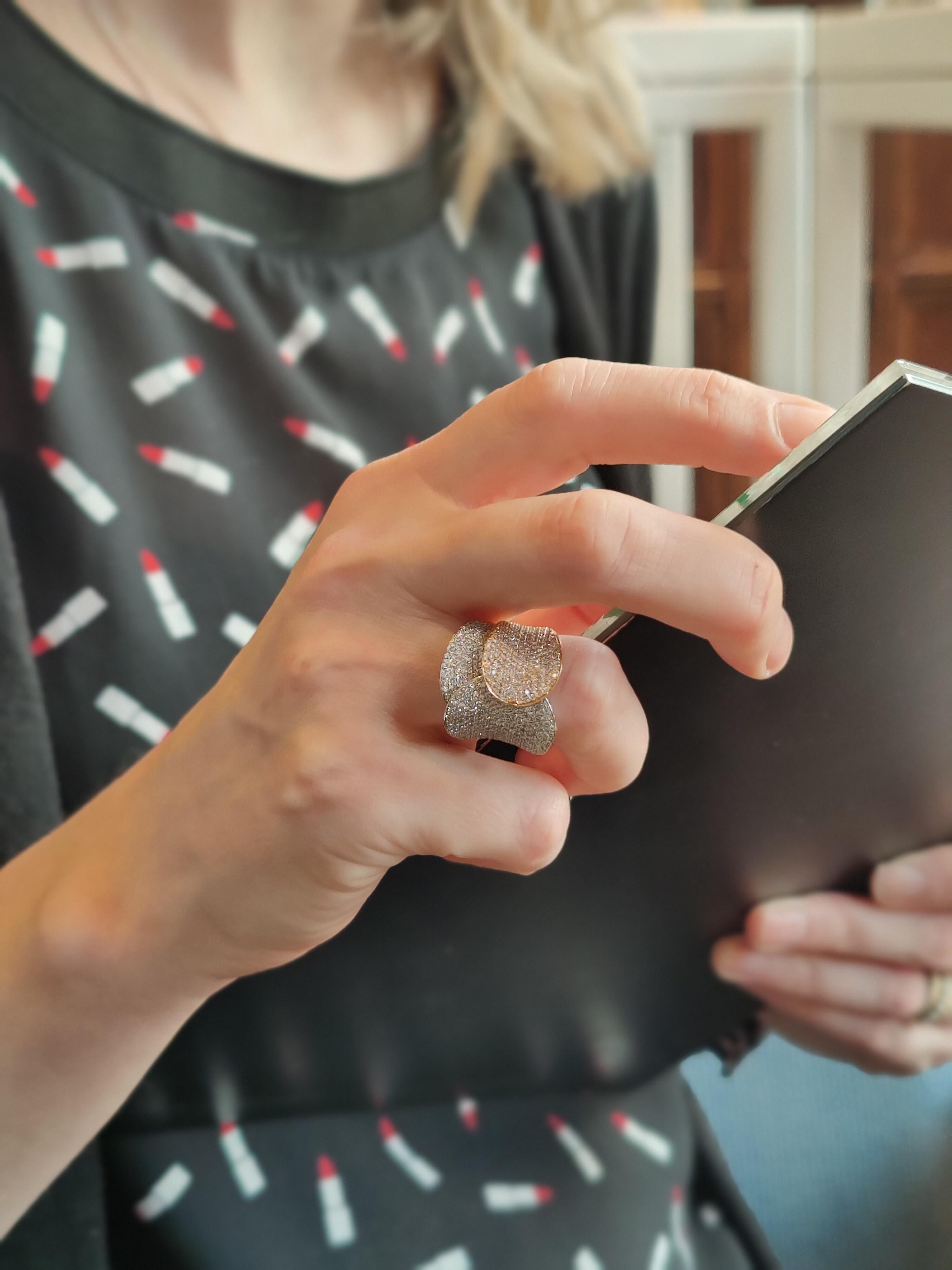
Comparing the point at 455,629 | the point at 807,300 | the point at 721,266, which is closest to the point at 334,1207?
the point at 455,629

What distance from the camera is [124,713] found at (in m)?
0.55

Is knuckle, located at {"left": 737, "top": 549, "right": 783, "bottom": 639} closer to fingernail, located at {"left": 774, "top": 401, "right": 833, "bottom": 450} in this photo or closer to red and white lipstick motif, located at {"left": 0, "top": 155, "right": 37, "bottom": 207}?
fingernail, located at {"left": 774, "top": 401, "right": 833, "bottom": 450}

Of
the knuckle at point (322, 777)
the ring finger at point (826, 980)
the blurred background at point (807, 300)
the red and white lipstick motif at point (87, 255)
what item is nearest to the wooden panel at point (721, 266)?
the blurred background at point (807, 300)

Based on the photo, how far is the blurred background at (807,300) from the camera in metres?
0.66

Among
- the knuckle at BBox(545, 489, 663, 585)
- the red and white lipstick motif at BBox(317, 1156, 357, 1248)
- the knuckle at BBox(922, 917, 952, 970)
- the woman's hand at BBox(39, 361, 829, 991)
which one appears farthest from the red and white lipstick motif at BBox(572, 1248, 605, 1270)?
the knuckle at BBox(545, 489, 663, 585)

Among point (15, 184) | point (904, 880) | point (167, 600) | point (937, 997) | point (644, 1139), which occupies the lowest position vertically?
point (644, 1139)

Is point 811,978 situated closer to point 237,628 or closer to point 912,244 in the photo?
point 237,628

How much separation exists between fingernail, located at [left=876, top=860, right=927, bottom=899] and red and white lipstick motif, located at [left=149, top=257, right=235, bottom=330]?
47 centimetres

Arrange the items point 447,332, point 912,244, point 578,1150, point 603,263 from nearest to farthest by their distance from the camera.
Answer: point 578,1150, point 447,332, point 603,263, point 912,244

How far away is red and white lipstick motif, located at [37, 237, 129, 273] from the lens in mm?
558

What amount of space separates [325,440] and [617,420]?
1.26ft

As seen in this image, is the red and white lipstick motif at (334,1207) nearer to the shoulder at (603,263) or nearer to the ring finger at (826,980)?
the ring finger at (826,980)

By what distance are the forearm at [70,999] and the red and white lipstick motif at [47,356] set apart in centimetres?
26

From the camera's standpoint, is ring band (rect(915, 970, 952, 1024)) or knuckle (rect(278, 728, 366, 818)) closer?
knuckle (rect(278, 728, 366, 818))
